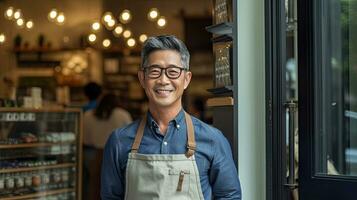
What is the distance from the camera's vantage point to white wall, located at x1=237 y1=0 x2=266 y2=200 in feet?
11.4

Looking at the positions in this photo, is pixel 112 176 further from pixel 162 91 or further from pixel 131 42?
pixel 131 42

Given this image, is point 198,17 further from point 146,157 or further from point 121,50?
point 146,157

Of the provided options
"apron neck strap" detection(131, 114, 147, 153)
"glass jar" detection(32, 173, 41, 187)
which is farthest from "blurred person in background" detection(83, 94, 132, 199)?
"apron neck strap" detection(131, 114, 147, 153)

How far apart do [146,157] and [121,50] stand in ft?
27.8

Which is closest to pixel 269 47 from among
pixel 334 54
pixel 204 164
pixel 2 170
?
pixel 334 54

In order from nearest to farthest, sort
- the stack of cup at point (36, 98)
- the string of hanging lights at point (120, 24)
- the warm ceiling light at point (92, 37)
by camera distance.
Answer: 1. the stack of cup at point (36, 98)
2. the string of hanging lights at point (120, 24)
3. the warm ceiling light at point (92, 37)

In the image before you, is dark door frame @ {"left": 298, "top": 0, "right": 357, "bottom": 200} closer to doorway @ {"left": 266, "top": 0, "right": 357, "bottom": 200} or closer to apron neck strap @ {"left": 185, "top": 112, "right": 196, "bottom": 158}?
doorway @ {"left": 266, "top": 0, "right": 357, "bottom": 200}

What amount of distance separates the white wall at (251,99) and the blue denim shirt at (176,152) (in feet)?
Result: 2.46

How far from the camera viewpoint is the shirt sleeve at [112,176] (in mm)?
2676

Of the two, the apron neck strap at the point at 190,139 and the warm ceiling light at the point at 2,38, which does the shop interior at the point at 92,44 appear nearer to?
the warm ceiling light at the point at 2,38

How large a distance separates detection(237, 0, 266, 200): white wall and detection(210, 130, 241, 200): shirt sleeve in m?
0.72

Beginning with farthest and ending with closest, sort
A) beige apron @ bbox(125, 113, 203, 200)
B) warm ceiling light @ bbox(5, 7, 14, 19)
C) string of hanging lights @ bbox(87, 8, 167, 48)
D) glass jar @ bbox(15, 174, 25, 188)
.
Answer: string of hanging lights @ bbox(87, 8, 167, 48) → warm ceiling light @ bbox(5, 7, 14, 19) → glass jar @ bbox(15, 174, 25, 188) → beige apron @ bbox(125, 113, 203, 200)

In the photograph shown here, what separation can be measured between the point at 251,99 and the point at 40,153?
3211 millimetres

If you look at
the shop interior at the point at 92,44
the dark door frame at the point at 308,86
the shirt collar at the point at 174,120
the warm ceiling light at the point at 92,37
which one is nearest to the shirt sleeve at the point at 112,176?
the shirt collar at the point at 174,120
